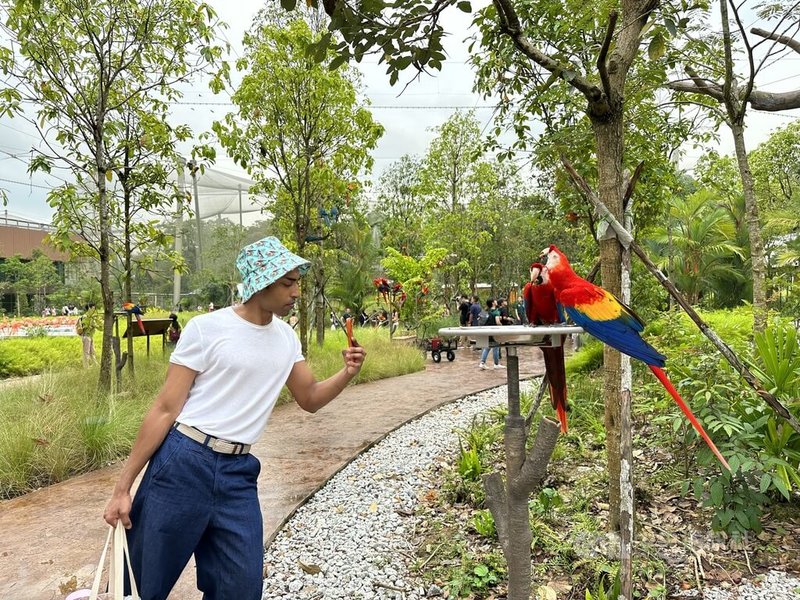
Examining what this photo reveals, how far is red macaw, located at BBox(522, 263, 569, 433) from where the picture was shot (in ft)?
6.64

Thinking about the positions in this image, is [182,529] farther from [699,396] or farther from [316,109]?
[316,109]

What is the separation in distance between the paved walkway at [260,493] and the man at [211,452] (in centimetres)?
107

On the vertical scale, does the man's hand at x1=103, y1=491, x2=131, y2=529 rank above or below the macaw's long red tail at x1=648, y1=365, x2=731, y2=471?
below

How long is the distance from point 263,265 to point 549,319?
1.20 meters

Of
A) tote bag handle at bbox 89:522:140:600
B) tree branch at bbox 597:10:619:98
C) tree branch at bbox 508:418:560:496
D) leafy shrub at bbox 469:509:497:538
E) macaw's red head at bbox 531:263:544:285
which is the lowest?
leafy shrub at bbox 469:509:497:538

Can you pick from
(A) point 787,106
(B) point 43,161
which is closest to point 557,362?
(A) point 787,106

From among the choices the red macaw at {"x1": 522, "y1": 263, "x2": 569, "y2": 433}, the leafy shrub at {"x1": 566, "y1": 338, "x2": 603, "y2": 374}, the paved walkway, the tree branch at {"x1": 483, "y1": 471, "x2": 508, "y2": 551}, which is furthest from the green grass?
the leafy shrub at {"x1": 566, "y1": 338, "x2": 603, "y2": 374}

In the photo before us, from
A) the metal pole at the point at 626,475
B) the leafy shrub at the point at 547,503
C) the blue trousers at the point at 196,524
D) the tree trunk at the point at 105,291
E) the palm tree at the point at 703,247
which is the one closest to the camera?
the blue trousers at the point at 196,524

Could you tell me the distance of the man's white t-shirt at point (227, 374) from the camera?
1.63 meters

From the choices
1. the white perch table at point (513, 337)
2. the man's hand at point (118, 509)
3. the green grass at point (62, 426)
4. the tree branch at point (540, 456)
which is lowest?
the green grass at point (62, 426)

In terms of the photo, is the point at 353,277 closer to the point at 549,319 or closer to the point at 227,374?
the point at 549,319

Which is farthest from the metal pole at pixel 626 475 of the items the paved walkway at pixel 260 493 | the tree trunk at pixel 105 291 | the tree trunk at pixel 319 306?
the tree trunk at pixel 319 306

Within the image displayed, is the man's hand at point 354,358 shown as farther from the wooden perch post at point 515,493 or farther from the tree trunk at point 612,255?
the tree trunk at point 612,255

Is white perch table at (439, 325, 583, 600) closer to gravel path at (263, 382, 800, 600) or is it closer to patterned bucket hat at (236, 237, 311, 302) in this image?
patterned bucket hat at (236, 237, 311, 302)
